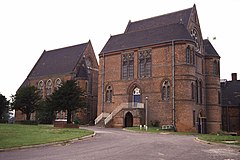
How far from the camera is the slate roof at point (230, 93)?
56475 mm

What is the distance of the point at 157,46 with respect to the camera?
150 feet

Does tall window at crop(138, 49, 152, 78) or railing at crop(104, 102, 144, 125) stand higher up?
tall window at crop(138, 49, 152, 78)

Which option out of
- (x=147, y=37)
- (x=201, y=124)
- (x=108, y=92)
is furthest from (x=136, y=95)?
(x=201, y=124)

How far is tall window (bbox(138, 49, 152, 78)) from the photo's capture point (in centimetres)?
4662

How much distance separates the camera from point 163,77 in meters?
44.3

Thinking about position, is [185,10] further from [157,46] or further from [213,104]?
[213,104]

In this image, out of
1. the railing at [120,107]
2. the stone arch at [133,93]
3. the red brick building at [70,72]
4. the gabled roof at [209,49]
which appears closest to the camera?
the railing at [120,107]

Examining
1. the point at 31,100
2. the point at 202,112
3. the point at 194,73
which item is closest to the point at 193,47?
the point at 194,73

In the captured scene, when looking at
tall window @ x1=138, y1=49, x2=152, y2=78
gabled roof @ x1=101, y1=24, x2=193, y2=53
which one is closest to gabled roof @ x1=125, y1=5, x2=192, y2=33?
gabled roof @ x1=101, y1=24, x2=193, y2=53

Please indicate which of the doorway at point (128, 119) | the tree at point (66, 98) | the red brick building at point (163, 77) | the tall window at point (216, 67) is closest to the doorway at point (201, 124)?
the red brick building at point (163, 77)

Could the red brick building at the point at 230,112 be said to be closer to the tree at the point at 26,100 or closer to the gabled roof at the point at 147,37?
the gabled roof at the point at 147,37

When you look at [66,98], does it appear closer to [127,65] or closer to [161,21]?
[127,65]

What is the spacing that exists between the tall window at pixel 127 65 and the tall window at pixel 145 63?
1644 millimetres

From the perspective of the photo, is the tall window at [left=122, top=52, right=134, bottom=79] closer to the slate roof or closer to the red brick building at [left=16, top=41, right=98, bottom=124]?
the red brick building at [left=16, top=41, right=98, bottom=124]
